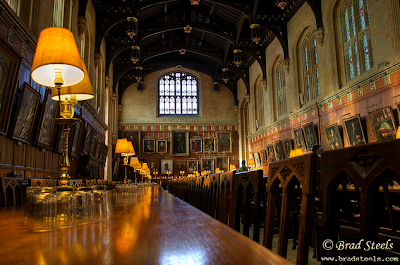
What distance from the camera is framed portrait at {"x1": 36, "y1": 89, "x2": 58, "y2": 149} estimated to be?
6.89 meters

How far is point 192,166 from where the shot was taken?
23047 mm

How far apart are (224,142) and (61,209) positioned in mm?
22233

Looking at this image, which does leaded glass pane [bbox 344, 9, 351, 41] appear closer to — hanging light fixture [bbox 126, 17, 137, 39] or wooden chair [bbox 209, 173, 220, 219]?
hanging light fixture [bbox 126, 17, 137, 39]

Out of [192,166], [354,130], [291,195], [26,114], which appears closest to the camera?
[291,195]

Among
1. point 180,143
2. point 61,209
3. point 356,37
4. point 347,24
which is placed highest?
point 347,24

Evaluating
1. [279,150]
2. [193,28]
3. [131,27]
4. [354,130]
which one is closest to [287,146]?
[279,150]

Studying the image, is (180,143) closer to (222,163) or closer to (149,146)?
(149,146)

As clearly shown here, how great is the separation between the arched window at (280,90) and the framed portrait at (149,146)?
984cm

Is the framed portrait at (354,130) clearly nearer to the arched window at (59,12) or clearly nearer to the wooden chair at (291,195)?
the wooden chair at (291,195)

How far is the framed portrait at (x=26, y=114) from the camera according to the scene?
18.8ft

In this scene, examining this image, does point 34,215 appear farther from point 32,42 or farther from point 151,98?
point 151,98

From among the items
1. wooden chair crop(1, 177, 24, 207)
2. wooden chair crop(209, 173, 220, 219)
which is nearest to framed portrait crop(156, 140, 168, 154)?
wooden chair crop(1, 177, 24, 207)

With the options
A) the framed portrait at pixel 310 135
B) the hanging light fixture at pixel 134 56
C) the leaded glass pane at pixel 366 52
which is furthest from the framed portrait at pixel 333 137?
the hanging light fixture at pixel 134 56

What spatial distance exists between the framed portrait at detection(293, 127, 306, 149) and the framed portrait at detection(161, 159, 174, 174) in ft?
36.2
